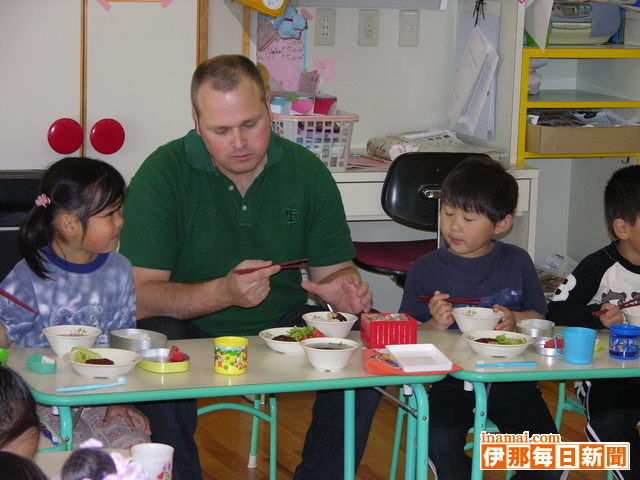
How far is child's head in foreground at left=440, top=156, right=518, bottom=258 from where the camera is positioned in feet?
8.00

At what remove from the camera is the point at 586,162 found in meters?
4.07

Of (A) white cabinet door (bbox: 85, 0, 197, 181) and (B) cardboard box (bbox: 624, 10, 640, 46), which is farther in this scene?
(B) cardboard box (bbox: 624, 10, 640, 46)

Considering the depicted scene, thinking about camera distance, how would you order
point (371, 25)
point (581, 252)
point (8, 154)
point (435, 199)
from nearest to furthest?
point (8, 154) → point (435, 199) → point (371, 25) → point (581, 252)

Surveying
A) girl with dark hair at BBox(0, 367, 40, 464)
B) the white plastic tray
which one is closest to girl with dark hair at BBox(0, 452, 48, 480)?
A: girl with dark hair at BBox(0, 367, 40, 464)

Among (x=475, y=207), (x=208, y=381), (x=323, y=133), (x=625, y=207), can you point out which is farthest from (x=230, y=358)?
(x=323, y=133)

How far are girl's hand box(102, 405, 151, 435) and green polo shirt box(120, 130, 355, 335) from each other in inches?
18.0

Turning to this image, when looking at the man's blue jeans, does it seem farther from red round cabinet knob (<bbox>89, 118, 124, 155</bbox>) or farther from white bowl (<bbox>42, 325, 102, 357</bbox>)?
red round cabinet knob (<bbox>89, 118, 124, 155</bbox>)

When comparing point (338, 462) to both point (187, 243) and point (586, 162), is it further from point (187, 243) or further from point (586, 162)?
point (586, 162)

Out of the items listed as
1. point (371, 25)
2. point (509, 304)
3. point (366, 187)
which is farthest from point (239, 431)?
point (371, 25)

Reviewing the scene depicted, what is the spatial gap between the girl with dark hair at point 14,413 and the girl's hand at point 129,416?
75 cm

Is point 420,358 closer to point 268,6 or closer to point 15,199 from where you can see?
point 15,199

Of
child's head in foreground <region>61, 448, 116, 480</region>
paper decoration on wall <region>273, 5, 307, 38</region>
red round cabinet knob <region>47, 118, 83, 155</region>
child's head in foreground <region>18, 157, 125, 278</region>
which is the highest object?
paper decoration on wall <region>273, 5, 307, 38</region>

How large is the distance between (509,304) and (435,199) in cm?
87

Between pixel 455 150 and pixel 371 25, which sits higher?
pixel 371 25
